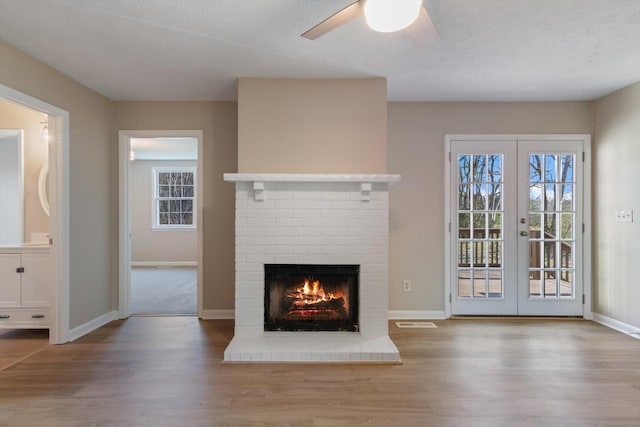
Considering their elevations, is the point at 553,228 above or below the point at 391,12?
below

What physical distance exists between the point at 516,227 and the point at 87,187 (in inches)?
175

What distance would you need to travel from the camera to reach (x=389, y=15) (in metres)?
1.70

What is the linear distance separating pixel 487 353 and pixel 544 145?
2.37m

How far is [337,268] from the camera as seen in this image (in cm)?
315

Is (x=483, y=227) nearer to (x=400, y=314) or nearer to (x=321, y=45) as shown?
(x=400, y=314)

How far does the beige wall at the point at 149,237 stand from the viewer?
781cm

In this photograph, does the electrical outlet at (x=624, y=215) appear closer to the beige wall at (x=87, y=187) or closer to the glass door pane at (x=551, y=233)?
the glass door pane at (x=551, y=233)

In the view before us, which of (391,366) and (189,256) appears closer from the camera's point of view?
(391,366)

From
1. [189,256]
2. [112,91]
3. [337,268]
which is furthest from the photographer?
[189,256]

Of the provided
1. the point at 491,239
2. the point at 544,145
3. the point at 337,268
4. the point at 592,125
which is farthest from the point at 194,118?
the point at 592,125

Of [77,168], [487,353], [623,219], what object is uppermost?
[77,168]

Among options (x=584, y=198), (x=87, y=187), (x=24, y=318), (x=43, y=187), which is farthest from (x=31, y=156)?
(x=584, y=198)

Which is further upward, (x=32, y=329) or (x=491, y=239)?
(x=491, y=239)

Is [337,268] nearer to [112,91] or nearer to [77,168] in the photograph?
[77,168]
